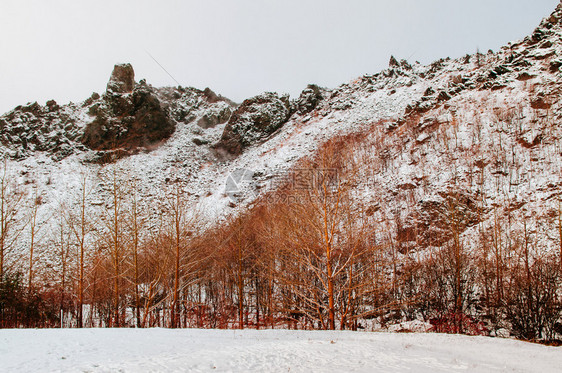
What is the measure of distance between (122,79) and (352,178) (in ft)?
237

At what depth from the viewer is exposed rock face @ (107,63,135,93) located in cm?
6444

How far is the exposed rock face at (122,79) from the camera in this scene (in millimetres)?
64438

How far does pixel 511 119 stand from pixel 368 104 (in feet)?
88.8

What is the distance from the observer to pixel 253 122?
66250 millimetres

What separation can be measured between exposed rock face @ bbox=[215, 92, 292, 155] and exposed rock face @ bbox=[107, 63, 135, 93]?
25.4 meters

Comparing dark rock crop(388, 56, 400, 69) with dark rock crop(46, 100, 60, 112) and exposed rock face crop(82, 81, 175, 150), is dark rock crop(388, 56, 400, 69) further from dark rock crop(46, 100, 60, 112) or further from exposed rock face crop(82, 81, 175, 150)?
dark rock crop(46, 100, 60, 112)

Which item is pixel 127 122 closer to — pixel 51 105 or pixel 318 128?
→ pixel 51 105

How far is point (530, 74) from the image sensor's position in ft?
122

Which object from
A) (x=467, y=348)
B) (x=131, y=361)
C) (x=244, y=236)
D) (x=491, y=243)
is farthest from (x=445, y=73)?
(x=131, y=361)

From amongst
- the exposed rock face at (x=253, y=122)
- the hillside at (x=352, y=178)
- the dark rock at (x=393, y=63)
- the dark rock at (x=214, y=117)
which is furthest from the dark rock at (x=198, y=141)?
the dark rock at (x=393, y=63)

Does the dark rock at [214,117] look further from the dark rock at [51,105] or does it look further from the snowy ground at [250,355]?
the snowy ground at [250,355]

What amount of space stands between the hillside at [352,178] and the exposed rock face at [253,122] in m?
0.35

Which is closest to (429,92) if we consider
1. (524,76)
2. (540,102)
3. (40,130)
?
(524,76)

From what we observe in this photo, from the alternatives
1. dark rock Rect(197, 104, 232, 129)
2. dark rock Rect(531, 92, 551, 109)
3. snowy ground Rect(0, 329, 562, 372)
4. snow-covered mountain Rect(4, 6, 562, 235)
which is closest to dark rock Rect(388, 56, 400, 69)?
snow-covered mountain Rect(4, 6, 562, 235)
